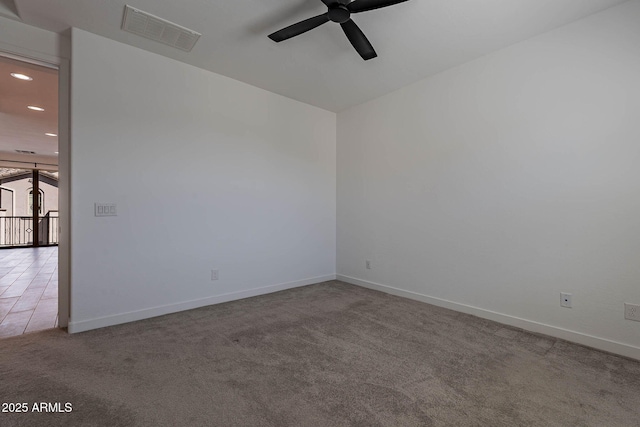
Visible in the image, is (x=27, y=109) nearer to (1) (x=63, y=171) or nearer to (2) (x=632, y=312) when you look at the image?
(1) (x=63, y=171)

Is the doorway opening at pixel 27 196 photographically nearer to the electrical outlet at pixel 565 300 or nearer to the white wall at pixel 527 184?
the white wall at pixel 527 184

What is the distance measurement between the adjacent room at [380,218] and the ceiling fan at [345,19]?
0.02 meters

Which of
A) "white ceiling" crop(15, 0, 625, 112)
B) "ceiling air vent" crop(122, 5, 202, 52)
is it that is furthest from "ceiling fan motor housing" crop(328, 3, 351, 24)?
"ceiling air vent" crop(122, 5, 202, 52)

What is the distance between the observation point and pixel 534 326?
2.63 m

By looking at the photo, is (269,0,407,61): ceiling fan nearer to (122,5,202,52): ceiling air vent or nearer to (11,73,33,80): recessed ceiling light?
(122,5,202,52): ceiling air vent

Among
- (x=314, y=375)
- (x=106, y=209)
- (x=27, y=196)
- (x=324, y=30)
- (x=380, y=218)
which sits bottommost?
(x=314, y=375)

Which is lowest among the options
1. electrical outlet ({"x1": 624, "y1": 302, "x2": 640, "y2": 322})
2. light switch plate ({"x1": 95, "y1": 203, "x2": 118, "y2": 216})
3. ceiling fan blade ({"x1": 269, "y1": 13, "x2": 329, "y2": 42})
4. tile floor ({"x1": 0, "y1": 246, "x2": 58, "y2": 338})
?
tile floor ({"x1": 0, "y1": 246, "x2": 58, "y2": 338})

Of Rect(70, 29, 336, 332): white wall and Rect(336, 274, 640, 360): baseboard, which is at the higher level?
Rect(70, 29, 336, 332): white wall

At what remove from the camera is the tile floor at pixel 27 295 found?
2724 millimetres

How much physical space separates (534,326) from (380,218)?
201 cm

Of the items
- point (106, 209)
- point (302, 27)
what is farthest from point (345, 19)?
point (106, 209)

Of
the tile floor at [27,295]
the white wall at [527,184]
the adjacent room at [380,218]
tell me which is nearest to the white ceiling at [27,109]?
the adjacent room at [380,218]

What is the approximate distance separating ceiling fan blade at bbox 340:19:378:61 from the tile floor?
3679 mm

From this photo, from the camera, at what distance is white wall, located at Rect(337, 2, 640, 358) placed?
2.25 meters
